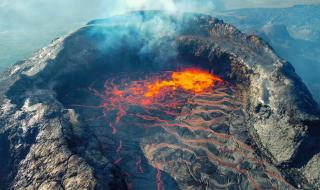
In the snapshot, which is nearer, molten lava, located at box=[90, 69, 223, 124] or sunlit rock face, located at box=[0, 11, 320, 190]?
sunlit rock face, located at box=[0, 11, 320, 190]

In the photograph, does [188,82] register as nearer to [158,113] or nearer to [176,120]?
[158,113]

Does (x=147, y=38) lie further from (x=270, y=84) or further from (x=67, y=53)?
(x=270, y=84)

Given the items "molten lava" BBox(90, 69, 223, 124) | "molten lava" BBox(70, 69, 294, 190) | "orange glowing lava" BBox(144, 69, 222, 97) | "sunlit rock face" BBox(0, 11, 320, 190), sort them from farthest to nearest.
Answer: "orange glowing lava" BBox(144, 69, 222, 97)
"molten lava" BBox(90, 69, 223, 124)
"molten lava" BBox(70, 69, 294, 190)
"sunlit rock face" BBox(0, 11, 320, 190)

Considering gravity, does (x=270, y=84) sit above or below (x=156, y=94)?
above

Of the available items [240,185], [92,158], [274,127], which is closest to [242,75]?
[274,127]

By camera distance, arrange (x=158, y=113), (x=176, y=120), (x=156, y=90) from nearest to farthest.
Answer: (x=176, y=120), (x=158, y=113), (x=156, y=90)

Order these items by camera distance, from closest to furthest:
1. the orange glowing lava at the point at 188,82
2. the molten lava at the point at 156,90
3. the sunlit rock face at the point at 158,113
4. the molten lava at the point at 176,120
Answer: the sunlit rock face at the point at 158,113 → the molten lava at the point at 176,120 → the molten lava at the point at 156,90 → the orange glowing lava at the point at 188,82

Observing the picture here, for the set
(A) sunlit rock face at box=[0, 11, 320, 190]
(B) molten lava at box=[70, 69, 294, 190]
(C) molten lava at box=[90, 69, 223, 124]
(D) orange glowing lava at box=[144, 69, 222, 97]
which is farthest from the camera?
(D) orange glowing lava at box=[144, 69, 222, 97]

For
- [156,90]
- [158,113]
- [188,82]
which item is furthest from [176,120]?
[188,82]
